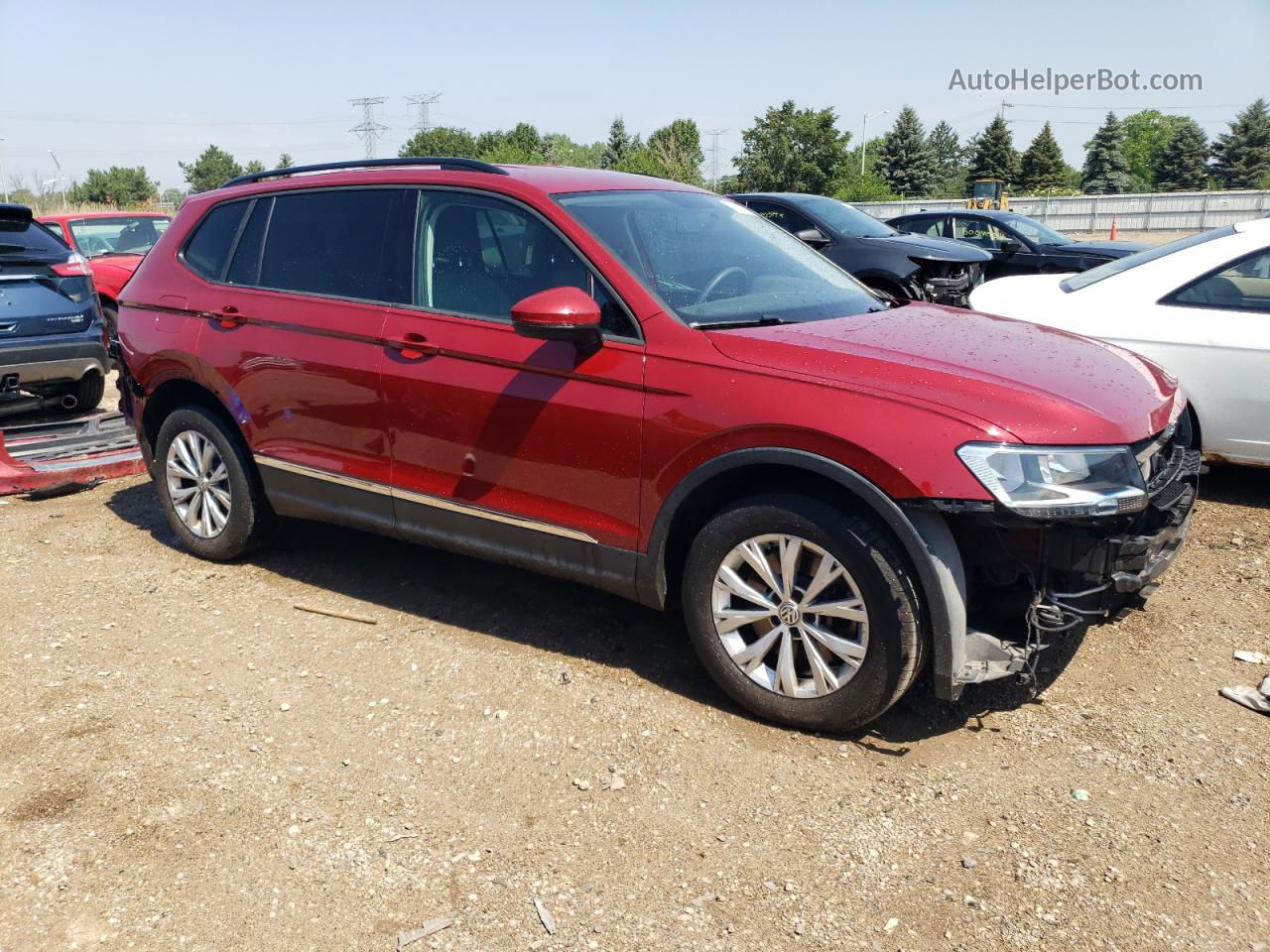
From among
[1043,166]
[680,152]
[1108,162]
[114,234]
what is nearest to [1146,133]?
[1108,162]

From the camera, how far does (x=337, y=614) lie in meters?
4.73

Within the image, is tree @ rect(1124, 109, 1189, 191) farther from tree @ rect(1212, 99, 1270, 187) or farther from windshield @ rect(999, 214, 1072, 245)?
windshield @ rect(999, 214, 1072, 245)

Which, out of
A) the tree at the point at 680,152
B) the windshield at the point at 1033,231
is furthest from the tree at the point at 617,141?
the windshield at the point at 1033,231

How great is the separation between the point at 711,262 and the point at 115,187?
A: 300ft

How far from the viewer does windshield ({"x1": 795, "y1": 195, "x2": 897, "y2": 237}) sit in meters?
10.4

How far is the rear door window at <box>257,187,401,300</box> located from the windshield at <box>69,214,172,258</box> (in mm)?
9387

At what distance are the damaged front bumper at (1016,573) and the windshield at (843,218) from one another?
7327 millimetres

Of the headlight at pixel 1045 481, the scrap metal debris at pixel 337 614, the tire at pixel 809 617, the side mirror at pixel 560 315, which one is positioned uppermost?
the side mirror at pixel 560 315

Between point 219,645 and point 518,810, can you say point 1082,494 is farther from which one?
point 219,645

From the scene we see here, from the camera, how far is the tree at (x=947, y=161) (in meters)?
74.9

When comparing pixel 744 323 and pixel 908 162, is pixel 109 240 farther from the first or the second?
pixel 908 162

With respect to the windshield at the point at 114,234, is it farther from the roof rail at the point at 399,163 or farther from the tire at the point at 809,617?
the tire at the point at 809,617

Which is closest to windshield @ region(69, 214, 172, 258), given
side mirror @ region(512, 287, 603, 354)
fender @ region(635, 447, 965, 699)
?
side mirror @ region(512, 287, 603, 354)

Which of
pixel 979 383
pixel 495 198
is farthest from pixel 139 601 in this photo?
pixel 979 383
